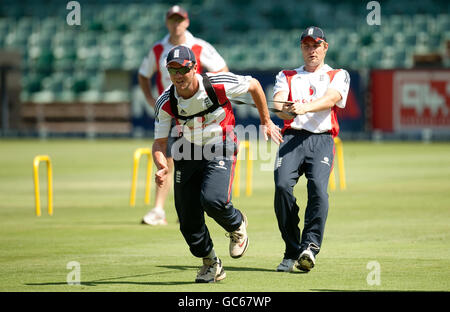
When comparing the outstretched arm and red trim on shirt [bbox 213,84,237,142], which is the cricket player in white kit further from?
red trim on shirt [bbox 213,84,237,142]

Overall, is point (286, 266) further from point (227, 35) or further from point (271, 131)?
point (227, 35)

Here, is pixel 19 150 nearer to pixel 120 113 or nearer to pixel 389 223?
pixel 120 113

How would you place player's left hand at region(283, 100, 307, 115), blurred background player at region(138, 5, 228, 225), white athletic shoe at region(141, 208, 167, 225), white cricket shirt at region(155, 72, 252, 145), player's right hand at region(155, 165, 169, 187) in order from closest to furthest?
player's right hand at region(155, 165, 169, 187)
white cricket shirt at region(155, 72, 252, 145)
player's left hand at region(283, 100, 307, 115)
blurred background player at region(138, 5, 228, 225)
white athletic shoe at region(141, 208, 167, 225)

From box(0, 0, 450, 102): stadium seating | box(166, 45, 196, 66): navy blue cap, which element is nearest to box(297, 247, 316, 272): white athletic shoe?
box(166, 45, 196, 66): navy blue cap

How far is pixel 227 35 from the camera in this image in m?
40.7

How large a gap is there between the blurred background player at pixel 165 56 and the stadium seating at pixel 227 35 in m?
24.3

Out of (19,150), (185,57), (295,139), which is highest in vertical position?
(185,57)

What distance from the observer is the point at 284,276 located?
8758 mm

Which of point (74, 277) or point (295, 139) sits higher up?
point (295, 139)

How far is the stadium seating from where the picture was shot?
126 ft

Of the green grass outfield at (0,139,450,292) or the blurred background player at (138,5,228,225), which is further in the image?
the blurred background player at (138,5,228,225)

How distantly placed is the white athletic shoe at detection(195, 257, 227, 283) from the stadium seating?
1142 inches

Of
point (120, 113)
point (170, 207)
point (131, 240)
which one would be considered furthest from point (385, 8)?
point (131, 240)
